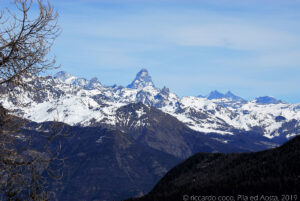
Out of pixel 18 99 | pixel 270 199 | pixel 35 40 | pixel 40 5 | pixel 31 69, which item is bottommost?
pixel 270 199

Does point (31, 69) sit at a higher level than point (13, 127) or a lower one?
higher

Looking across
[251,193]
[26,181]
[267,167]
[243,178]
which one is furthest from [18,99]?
[267,167]

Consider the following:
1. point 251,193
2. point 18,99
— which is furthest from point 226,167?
point 18,99

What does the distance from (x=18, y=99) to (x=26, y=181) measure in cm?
373

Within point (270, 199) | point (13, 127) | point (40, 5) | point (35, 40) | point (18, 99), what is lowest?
point (270, 199)

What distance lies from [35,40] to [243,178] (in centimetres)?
8332

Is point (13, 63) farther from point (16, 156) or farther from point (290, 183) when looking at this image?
point (290, 183)

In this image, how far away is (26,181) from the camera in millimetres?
16750

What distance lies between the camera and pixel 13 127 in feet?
55.5

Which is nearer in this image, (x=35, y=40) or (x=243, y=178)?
(x=35, y=40)

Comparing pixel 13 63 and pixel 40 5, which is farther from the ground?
pixel 40 5

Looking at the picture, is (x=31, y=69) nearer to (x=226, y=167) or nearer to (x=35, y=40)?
(x=35, y=40)

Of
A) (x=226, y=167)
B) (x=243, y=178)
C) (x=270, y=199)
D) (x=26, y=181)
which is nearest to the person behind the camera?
(x=26, y=181)

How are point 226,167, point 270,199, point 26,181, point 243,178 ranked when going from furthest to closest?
point 226,167 → point 243,178 → point 270,199 → point 26,181
